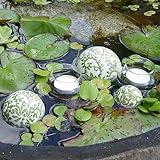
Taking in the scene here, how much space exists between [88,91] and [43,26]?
1.74 ft

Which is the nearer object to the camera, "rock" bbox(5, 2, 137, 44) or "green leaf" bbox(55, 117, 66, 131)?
"green leaf" bbox(55, 117, 66, 131)

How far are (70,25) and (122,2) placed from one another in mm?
367

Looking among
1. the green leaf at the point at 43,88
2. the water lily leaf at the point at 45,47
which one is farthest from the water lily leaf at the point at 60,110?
the water lily leaf at the point at 45,47

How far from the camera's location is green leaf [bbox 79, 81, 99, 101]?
5.89 feet

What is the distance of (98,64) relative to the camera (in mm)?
1900

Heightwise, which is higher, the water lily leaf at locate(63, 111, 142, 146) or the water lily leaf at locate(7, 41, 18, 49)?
the water lily leaf at locate(63, 111, 142, 146)

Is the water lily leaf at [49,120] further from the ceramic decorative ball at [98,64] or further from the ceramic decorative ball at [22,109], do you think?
the ceramic decorative ball at [98,64]

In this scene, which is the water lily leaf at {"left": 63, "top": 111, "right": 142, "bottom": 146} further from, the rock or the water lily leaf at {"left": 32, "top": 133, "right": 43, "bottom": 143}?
the rock

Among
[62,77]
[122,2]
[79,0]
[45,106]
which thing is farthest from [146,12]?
[45,106]

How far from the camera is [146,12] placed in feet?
7.99

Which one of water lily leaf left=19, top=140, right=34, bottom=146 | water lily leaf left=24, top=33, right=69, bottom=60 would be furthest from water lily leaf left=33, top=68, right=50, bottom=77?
water lily leaf left=19, top=140, right=34, bottom=146

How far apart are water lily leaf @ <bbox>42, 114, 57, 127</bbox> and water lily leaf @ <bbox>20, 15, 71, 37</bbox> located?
1.84 feet

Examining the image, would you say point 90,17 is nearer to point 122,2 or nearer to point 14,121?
point 122,2

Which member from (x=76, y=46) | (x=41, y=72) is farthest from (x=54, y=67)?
(x=76, y=46)
